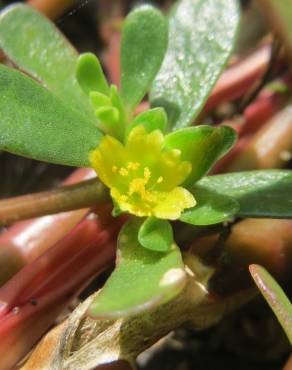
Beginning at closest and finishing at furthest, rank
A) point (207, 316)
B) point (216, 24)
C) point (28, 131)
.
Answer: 1. point (28, 131)
2. point (207, 316)
3. point (216, 24)

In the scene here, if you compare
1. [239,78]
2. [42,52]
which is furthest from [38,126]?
[239,78]

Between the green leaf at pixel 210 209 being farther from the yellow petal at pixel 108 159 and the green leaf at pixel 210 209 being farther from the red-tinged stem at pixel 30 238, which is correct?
the red-tinged stem at pixel 30 238

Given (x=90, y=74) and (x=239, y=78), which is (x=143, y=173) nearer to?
(x=90, y=74)

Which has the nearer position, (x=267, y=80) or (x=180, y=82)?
(x=180, y=82)

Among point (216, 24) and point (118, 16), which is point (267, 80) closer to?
point (216, 24)

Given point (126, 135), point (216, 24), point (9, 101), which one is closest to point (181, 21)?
point (216, 24)

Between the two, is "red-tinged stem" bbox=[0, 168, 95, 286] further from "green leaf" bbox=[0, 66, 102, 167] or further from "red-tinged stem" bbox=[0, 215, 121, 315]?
"green leaf" bbox=[0, 66, 102, 167]

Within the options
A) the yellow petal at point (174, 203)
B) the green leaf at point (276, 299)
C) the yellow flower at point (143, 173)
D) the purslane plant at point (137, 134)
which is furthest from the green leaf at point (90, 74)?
the green leaf at point (276, 299)
